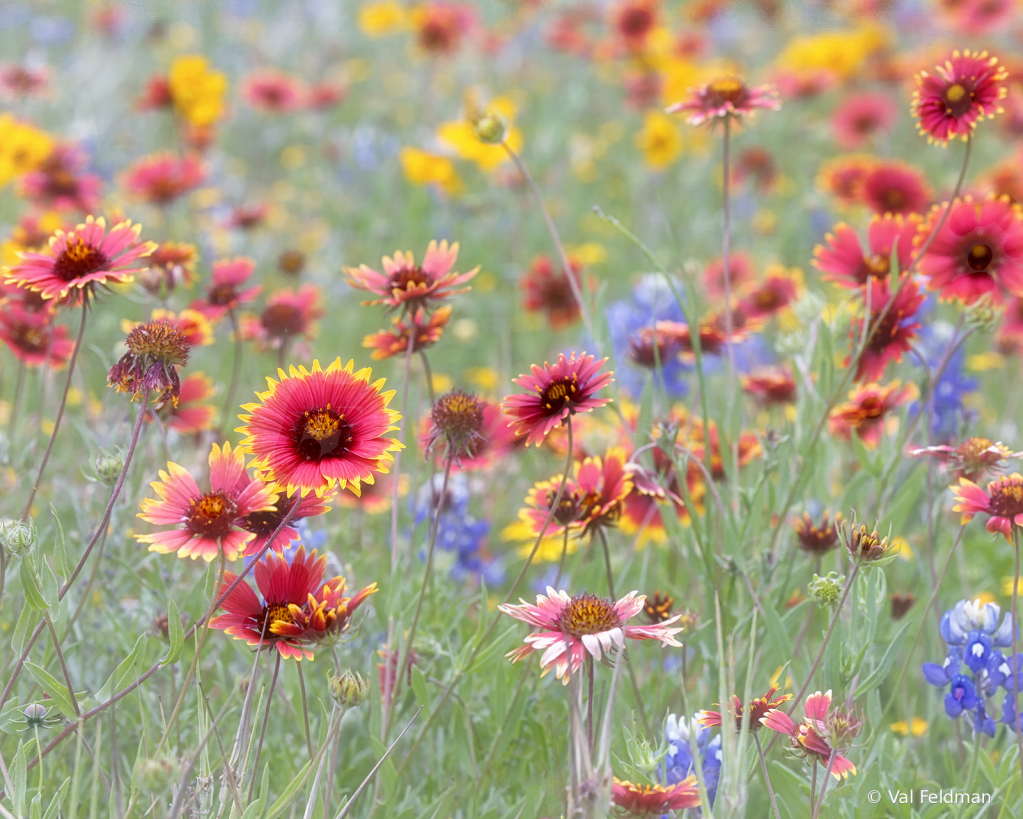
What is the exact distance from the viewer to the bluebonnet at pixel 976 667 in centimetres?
138

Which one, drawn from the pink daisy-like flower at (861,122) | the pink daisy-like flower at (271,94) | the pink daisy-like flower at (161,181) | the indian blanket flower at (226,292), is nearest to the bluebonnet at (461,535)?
the indian blanket flower at (226,292)

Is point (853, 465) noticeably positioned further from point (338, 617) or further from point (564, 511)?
point (338, 617)

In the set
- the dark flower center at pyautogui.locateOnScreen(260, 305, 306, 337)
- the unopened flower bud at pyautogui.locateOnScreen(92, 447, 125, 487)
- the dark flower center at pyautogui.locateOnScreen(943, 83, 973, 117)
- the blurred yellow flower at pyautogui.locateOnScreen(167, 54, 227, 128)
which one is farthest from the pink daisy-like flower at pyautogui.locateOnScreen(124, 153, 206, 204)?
the dark flower center at pyautogui.locateOnScreen(943, 83, 973, 117)

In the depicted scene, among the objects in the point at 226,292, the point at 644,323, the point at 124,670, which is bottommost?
the point at 124,670

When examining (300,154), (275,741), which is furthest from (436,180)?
(275,741)

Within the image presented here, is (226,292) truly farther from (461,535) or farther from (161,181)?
(161,181)

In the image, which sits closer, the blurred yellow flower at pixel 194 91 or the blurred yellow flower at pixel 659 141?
the blurred yellow flower at pixel 194 91

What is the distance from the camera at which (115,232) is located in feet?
4.73

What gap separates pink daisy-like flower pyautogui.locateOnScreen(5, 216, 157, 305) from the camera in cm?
134

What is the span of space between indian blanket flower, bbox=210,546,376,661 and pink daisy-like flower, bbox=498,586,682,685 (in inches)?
8.2

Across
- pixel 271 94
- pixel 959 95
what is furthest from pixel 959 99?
pixel 271 94

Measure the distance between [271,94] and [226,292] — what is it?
9.46 feet

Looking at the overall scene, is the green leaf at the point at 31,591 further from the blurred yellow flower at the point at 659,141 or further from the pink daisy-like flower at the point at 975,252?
the blurred yellow flower at the point at 659,141

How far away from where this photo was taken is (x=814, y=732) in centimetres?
108
